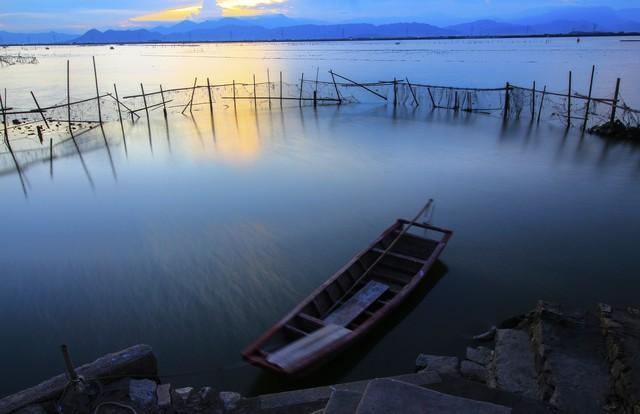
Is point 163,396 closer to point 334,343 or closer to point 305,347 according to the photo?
point 305,347

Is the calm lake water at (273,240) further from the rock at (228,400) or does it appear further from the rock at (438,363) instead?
the rock at (228,400)

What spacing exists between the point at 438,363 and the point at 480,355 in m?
0.56

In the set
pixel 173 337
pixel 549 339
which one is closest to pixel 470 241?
pixel 549 339

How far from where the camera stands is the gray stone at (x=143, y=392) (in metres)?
3.80

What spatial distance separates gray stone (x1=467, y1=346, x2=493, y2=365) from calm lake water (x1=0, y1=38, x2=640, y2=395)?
13.4 inches

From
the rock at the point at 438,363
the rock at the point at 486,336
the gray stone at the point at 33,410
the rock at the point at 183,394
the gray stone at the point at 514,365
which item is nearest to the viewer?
the gray stone at the point at 33,410

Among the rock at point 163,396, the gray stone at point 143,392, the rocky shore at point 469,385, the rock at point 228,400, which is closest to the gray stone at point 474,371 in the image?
the rocky shore at point 469,385

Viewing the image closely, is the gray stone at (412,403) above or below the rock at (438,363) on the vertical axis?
above

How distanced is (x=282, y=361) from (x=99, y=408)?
5.60ft

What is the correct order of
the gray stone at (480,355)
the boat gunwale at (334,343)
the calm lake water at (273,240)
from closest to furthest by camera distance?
1. the boat gunwale at (334,343)
2. the gray stone at (480,355)
3. the calm lake water at (273,240)

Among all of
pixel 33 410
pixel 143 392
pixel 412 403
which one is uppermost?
pixel 412 403

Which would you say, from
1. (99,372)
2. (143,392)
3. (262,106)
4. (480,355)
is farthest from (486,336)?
(262,106)

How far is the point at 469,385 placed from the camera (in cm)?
373

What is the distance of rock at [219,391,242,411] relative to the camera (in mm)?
4135
